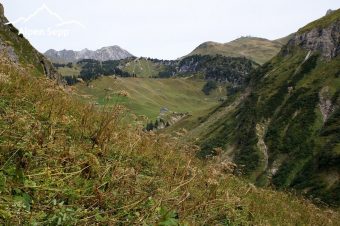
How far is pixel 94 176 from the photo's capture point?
6.23 meters

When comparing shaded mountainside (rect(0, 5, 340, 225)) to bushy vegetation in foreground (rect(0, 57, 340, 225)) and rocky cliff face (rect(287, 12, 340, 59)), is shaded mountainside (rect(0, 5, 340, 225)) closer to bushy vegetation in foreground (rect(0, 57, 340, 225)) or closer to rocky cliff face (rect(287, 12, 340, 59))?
bushy vegetation in foreground (rect(0, 57, 340, 225))

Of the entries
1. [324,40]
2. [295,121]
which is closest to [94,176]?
[295,121]

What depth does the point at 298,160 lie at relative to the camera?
9925 cm

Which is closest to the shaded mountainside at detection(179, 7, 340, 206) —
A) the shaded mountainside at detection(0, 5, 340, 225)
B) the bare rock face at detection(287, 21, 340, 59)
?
the bare rock face at detection(287, 21, 340, 59)

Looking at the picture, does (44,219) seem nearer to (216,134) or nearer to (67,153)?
(67,153)

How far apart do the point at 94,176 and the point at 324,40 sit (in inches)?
5591

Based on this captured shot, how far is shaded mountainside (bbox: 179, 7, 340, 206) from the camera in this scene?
3647 inches

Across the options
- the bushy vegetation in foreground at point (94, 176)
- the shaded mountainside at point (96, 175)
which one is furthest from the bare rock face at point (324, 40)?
the bushy vegetation in foreground at point (94, 176)

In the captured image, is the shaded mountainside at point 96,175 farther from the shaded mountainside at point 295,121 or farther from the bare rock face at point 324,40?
the bare rock face at point 324,40

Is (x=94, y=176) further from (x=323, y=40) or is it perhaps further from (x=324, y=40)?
(x=323, y=40)

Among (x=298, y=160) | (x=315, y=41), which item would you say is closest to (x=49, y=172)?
(x=298, y=160)

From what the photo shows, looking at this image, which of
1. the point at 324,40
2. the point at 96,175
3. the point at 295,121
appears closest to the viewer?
the point at 96,175

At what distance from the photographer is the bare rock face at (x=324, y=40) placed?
132000 mm

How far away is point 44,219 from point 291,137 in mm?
109545
